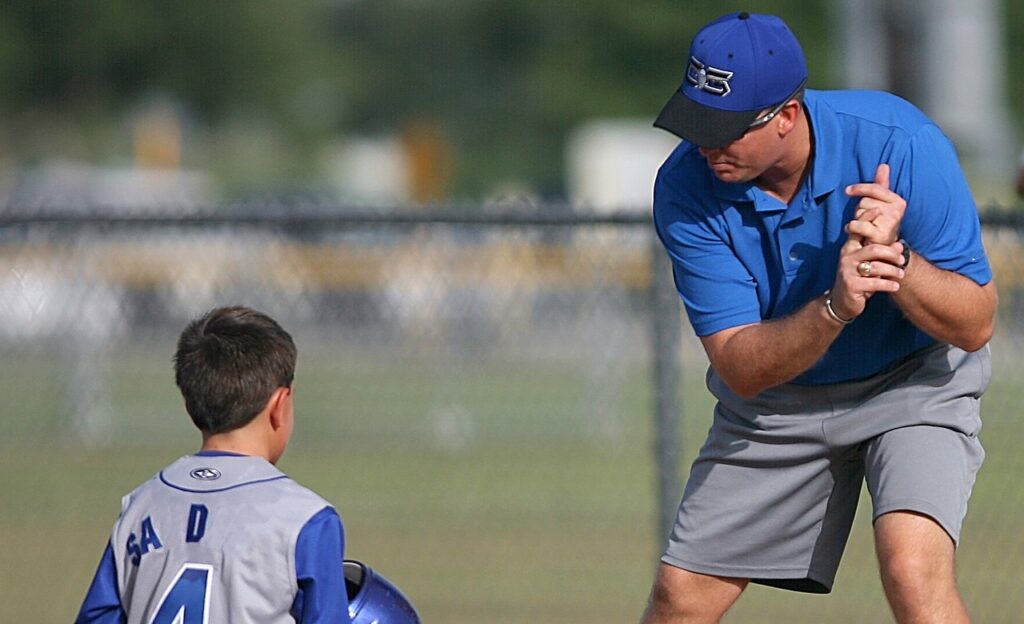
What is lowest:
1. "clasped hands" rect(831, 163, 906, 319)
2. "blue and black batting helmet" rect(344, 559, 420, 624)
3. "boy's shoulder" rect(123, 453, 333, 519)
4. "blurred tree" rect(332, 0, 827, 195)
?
"blurred tree" rect(332, 0, 827, 195)

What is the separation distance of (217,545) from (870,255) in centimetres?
164

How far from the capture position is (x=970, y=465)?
14.4 ft

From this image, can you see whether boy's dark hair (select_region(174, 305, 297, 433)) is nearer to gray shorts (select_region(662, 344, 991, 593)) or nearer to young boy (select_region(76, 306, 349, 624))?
young boy (select_region(76, 306, 349, 624))

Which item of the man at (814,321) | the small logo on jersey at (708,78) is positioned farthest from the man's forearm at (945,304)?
the small logo on jersey at (708,78)

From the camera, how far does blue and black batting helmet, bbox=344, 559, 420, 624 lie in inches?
159

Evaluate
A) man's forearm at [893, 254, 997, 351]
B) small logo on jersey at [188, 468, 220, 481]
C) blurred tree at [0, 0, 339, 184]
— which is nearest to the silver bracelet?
man's forearm at [893, 254, 997, 351]

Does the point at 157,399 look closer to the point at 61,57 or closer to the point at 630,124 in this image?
the point at 61,57

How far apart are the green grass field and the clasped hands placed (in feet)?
7.81

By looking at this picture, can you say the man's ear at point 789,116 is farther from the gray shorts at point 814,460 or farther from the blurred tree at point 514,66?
the blurred tree at point 514,66

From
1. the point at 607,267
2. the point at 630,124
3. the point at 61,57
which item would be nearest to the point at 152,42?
the point at 61,57

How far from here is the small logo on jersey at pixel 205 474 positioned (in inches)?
148

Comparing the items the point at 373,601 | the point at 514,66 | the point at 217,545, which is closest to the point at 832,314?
the point at 373,601

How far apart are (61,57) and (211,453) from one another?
32568mm

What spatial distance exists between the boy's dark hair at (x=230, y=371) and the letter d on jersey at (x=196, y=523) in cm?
23
